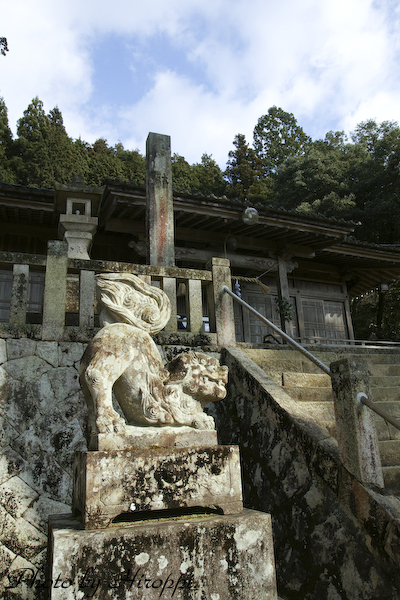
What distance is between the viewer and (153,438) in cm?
255

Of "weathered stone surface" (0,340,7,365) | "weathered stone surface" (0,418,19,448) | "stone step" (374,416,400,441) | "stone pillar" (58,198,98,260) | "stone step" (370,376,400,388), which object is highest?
"stone pillar" (58,198,98,260)

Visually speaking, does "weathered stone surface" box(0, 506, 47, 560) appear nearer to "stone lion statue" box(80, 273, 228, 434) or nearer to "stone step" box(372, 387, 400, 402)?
"stone lion statue" box(80, 273, 228, 434)

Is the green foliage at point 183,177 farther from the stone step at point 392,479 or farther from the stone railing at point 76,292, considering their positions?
the stone step at point 392,479

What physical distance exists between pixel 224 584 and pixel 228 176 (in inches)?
1048

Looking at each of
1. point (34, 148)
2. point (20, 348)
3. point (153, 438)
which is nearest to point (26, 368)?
point (20, 348)

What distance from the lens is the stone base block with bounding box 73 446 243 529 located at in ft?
7.44

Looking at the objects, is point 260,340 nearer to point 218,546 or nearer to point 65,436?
point 65,436

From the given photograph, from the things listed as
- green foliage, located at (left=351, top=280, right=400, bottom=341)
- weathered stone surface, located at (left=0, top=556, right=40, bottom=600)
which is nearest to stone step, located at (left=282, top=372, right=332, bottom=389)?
weathered stone surface, located at (left=0, top=556, right=40, bottom=600)

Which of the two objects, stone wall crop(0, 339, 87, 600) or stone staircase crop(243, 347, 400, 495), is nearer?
stone wall crop(0, 339, 87, 600)

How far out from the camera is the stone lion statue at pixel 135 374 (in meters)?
2.59

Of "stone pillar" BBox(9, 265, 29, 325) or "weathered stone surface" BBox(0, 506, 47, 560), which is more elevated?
"stone pillar" BBox(9, 265, 29, 325)

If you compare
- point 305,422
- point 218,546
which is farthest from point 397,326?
point 218,546

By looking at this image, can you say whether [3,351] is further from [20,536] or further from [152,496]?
[152,496]

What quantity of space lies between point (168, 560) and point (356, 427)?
1482 millimetres
